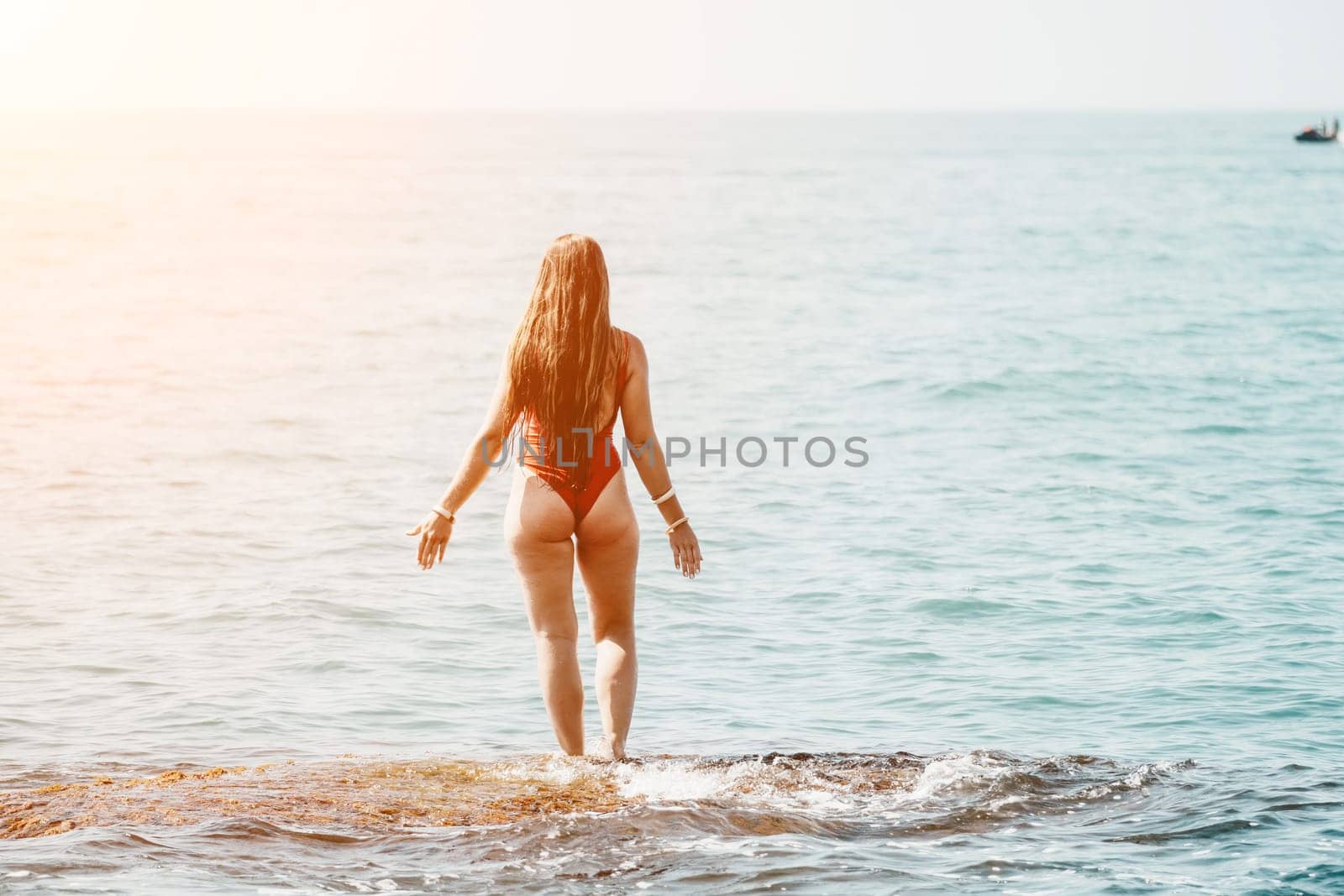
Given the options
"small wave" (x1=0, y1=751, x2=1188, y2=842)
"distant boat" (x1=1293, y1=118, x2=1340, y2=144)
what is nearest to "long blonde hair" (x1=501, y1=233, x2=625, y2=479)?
"small wave" (x1=0, y1=751, x2=1188, y2=842)

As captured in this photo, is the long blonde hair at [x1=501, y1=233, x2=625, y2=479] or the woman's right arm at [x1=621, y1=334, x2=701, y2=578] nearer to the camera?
the long blonde hair at [x1=501, y1=233, x2=625, y2=479]

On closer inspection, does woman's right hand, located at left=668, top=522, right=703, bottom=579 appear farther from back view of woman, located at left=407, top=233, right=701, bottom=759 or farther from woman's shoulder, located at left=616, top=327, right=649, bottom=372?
woman's shoulder, located at left=616, top=327, right=649, bottom=372

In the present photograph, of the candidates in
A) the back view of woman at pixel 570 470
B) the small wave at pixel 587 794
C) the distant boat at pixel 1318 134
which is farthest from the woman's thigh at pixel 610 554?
the distant boat at pixel 1318 134

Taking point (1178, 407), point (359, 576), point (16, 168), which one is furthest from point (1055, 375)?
point (16, 168)

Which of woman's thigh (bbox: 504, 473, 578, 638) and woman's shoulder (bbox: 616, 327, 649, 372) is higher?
woman's shoulder (bbox: 616, 327, 649, 372)

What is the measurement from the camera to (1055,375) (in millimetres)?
21000

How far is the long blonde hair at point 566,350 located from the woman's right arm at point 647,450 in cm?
11

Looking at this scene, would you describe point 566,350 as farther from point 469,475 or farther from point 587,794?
point 587,794

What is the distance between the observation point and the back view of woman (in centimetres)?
569

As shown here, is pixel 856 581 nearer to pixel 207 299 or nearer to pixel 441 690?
pixel 441 690

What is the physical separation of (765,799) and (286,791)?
1960mm

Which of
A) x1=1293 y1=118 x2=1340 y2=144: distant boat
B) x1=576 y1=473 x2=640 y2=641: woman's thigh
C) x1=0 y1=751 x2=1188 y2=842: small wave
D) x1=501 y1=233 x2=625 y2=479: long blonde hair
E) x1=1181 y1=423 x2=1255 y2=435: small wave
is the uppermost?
x1=1293 y1=118 x2=1340 y2=144: distant boat

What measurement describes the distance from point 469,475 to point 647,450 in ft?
2.46

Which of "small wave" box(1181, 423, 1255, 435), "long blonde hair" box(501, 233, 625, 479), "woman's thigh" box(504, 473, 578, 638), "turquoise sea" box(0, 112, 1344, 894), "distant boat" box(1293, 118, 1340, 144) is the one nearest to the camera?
"turquoise sea" box(0, 112, 1344, 894)
